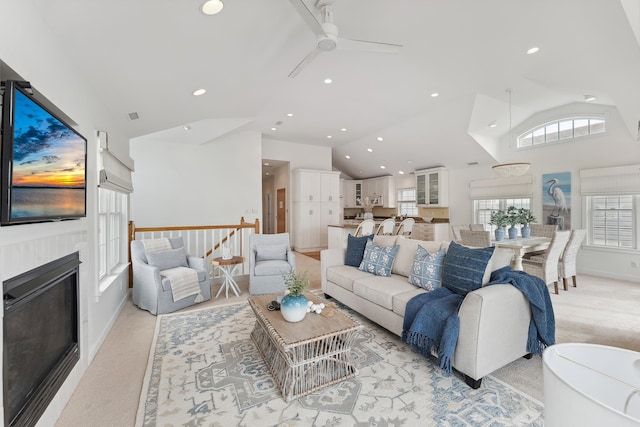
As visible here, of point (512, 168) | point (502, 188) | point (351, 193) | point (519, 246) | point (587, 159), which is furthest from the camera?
point (351, 193)

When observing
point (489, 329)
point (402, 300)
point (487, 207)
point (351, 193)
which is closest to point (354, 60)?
point (402, 300)

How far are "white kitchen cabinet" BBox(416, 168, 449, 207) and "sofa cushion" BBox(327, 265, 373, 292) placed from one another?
5008 mm

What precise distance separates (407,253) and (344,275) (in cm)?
80

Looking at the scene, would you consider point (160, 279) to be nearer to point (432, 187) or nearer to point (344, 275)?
point (344, 275)

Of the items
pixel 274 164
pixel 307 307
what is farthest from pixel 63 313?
pixel 274 164

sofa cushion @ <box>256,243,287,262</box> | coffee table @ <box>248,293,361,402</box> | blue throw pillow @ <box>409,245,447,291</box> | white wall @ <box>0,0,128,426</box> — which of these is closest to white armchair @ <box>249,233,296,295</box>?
sofa cushion @ <box>256,243,287,262</box>

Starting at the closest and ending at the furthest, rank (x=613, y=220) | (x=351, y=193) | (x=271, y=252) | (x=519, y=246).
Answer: (x=519, y=246) < (x=271, y=252) < (x=613, y=220) < (x=351, y=193)

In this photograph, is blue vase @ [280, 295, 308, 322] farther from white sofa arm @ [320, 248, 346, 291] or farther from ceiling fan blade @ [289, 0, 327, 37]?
ceiling fan blade @ [289, 0, 327, 37]

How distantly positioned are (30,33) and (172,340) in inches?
102

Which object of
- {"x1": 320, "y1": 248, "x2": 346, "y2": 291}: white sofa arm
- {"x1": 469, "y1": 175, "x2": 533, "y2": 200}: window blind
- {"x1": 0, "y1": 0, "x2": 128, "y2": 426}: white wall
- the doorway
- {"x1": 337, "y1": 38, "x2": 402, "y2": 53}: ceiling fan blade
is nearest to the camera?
{"x1": 0, "y1": 0, "x2": 128, "y2": 426}: white wall

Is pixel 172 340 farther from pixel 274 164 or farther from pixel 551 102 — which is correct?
pixel 551 102

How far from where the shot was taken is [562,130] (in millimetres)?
5699

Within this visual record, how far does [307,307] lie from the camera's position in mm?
2324

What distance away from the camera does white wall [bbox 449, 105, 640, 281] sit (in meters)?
4.93
